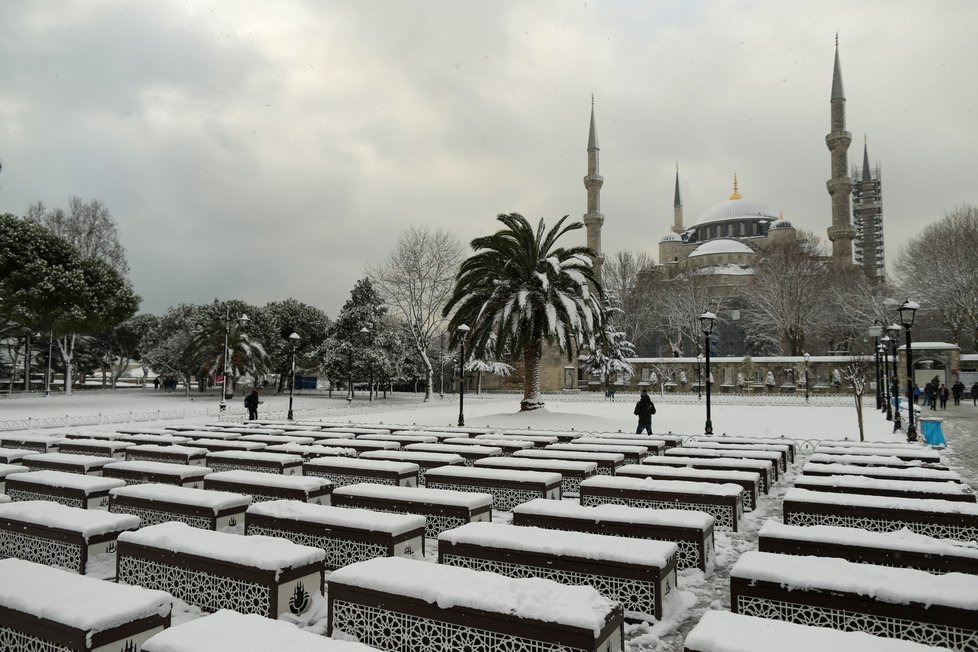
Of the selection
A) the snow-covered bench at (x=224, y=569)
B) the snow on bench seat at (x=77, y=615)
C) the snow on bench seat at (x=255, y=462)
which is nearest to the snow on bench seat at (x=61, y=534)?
the snow-covered bench at (x=224, y=569)

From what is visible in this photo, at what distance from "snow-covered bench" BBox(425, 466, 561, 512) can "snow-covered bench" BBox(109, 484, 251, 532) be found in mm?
2720

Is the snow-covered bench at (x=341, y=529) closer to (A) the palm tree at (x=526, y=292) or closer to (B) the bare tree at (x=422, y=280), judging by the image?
(A) the palm tree at (x=526, y=292)

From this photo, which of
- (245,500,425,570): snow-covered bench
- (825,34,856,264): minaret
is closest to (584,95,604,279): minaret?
(825,34,856,264): minaret

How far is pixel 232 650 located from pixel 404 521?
8.52ft

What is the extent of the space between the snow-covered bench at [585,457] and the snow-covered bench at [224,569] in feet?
19.5

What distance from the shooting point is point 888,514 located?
6.20m

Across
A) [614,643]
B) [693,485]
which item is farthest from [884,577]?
[693,485]

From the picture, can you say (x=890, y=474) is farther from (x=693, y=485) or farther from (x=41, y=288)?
(x=41, y=288)

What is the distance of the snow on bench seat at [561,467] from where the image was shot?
8.95 m

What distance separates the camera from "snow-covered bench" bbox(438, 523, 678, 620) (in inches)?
177

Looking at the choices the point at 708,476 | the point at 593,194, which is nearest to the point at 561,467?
the point at 708,476

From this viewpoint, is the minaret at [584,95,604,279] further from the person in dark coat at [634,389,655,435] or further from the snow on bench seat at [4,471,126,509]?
the snow on bench seat at [4,471,126,509]

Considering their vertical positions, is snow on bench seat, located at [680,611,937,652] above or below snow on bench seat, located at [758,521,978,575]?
above

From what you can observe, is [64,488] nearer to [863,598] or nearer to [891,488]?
[863,598]
